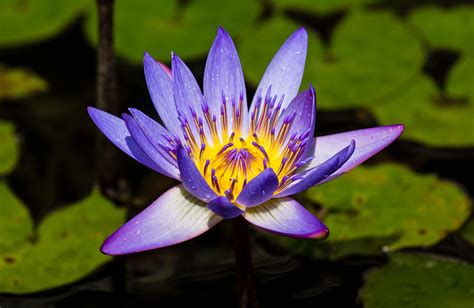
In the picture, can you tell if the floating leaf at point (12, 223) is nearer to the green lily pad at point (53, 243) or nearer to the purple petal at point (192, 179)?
the green lily pad at point (53, 243)

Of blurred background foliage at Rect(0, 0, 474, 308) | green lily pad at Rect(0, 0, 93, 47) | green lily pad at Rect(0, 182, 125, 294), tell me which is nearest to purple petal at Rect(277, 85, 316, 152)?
blurred background foliage at Rect(0, 0, 474, 308)

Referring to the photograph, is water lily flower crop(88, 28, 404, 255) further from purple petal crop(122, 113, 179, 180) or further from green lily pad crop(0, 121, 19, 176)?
green lily pad crop(0, 121, 19, 176)

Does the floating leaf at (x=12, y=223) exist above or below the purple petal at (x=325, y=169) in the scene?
below

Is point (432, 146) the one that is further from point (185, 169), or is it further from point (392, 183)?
point (185, 169)

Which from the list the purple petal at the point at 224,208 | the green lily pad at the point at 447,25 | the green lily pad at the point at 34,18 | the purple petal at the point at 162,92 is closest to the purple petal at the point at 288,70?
the purple petal at the point at 162,92

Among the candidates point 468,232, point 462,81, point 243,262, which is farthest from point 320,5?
point 243,262

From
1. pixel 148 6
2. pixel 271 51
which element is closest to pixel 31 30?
pixel 148 6
